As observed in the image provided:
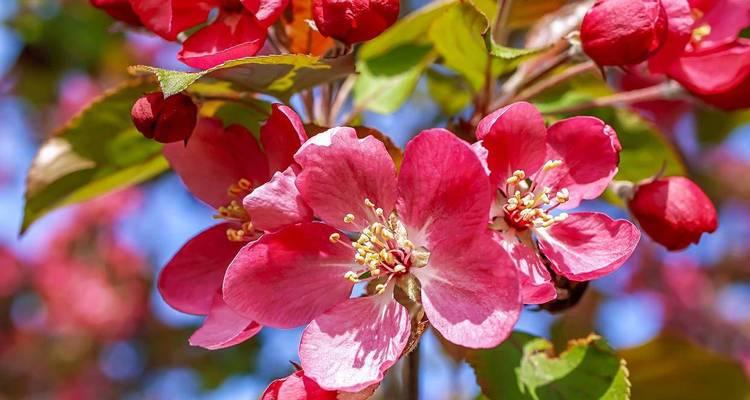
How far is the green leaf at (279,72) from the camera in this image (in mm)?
1074

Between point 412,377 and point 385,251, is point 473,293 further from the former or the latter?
point 412,377

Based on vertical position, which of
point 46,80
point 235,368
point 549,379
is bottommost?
point 235,368

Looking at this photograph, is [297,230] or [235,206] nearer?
[297,230]

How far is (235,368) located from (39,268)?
5.65 ft

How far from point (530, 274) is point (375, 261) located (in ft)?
0.66

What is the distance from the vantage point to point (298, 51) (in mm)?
1283

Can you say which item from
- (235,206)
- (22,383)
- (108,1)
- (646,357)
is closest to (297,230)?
(235,206)

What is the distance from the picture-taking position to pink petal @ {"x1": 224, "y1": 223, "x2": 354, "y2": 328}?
3.49ft

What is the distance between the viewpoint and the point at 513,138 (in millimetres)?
1093

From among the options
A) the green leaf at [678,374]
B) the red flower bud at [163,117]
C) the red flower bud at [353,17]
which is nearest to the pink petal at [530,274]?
the red flower bud at [353,17]

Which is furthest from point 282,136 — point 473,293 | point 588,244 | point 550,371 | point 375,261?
point 550,371

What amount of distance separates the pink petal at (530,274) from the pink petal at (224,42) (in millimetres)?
400

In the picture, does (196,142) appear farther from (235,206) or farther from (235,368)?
(235,368)

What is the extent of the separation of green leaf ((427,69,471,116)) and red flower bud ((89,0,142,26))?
2.42 ft
